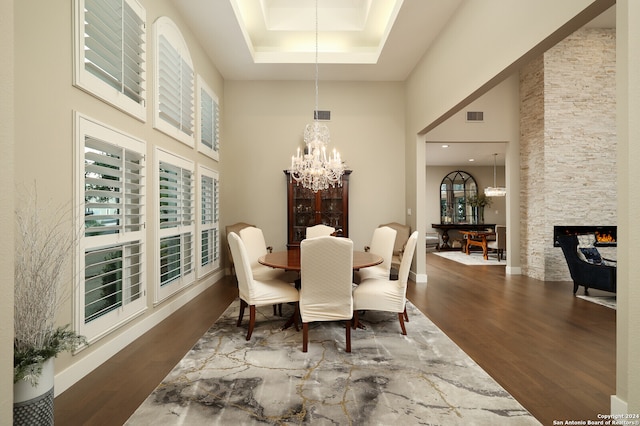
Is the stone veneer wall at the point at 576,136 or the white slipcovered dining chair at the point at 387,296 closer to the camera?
the white slipcovered dining chair at the point at 387,296

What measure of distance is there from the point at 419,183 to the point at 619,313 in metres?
3.77

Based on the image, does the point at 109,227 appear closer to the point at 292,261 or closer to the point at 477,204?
the point at 292,261

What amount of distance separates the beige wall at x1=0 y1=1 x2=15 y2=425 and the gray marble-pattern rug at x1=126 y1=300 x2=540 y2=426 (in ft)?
2.58

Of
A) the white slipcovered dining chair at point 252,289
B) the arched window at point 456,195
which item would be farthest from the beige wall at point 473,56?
the arched window at point 456,195

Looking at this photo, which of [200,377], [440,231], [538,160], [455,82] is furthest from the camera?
[440,231]

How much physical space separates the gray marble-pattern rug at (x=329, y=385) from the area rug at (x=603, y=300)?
2.66 m

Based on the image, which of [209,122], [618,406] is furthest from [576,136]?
[209,122]

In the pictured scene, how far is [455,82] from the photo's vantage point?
12.8ft

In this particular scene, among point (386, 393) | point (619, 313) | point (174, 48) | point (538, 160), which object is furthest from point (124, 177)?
point (538, 160)

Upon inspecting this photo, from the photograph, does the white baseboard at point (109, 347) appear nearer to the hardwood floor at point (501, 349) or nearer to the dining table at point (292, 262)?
the hardwood floor at point (501, 349)

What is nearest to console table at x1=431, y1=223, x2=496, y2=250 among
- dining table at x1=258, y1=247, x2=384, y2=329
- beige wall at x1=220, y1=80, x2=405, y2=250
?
beige wall at x1=220, y1=80, x2=405, y2=250

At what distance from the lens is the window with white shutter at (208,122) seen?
15.9ft

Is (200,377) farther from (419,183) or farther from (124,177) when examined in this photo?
(419,183)

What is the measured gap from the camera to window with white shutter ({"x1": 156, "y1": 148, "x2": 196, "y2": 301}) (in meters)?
3.61
